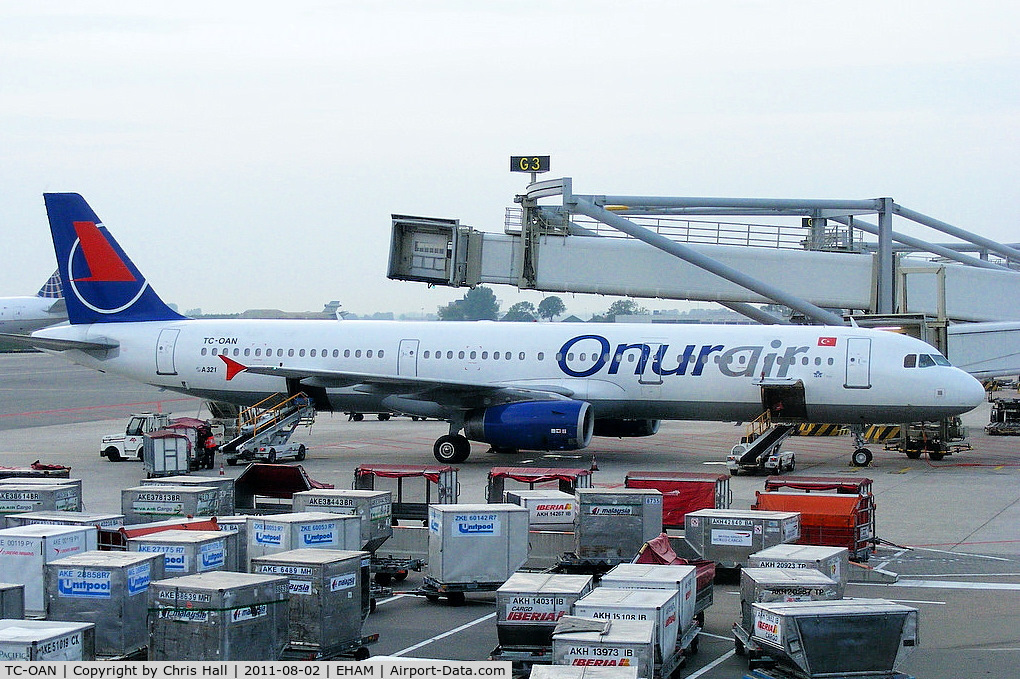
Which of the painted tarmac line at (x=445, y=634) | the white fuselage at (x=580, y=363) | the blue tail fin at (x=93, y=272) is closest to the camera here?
the painted tarmac line at (x=445, y=634)

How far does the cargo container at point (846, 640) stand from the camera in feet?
37.6

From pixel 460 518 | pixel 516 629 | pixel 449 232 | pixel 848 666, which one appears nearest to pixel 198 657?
pixel 516 629

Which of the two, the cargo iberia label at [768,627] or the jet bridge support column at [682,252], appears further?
the jet bridge support column at [682,252]

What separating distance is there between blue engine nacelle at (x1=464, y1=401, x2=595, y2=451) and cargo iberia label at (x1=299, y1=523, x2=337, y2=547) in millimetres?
15490

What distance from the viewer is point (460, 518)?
1648cm

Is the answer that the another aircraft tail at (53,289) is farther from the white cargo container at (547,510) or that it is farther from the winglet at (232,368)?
the white cargo container at (547,510)

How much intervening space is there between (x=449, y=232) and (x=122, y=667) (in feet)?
83.7

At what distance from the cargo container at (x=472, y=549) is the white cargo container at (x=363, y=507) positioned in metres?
1.23

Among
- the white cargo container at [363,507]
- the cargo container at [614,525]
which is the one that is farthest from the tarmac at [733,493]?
the cargo container at [614,525]

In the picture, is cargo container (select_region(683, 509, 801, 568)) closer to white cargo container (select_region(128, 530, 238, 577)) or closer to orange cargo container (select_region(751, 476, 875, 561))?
orange cargo container (select_region(751, 476, 875, 561))

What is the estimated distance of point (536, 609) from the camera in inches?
500

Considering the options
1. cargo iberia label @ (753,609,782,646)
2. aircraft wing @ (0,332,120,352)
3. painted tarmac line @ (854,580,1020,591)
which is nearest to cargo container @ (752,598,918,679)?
cargo iberia label @ (753,609,782,646)

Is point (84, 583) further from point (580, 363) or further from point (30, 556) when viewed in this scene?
point (580, 363)

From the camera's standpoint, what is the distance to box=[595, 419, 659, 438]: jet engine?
36.0 metres
